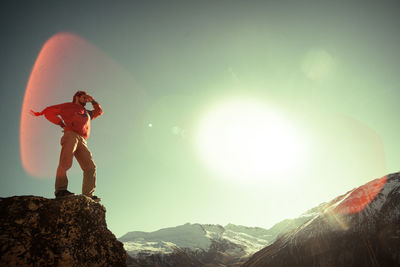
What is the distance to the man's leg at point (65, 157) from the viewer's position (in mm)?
4293

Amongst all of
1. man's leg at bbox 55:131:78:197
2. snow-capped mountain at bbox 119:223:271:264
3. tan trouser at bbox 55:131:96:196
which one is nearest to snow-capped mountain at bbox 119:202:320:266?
snow-capped mountain at bbox 119:223:271:264

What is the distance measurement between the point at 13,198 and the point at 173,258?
362 ft

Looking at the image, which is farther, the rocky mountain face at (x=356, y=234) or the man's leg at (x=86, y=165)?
the rocky mountain face at (x=356, y=234)

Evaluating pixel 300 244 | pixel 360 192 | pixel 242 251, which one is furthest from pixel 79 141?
pixel 242 251

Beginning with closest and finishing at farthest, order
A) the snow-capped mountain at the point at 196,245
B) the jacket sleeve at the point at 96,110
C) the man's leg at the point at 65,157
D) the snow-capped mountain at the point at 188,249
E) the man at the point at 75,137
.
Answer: the man's leg at the point at 65,157
the man at the point at 75,137
the jacket sleeve at the point at 96,110
the snow-capped mountain at the point at 188,249
the snow-capped mountain at the point at 196,245

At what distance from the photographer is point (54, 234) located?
112 inches

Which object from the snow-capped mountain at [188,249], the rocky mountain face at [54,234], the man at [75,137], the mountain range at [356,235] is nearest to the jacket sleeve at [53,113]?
the man at [75,137]

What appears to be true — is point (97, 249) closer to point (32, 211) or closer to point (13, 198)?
point (32, 211)

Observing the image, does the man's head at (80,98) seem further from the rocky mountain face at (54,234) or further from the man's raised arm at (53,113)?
the rocky mountain face at (54,234)

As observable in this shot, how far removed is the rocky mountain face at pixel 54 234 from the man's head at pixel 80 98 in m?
3.08

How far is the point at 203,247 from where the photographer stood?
144 m

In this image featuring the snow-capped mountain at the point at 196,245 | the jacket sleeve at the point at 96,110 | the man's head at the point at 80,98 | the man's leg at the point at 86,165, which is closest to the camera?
the man's leg at the point at 86,165

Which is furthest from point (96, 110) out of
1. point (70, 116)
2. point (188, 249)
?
point (188, 249)

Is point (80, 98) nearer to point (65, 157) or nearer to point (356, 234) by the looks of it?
point (65, 157)
